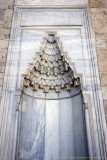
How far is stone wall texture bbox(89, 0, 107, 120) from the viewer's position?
3.55 metres

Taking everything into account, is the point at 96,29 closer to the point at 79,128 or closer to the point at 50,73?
the point at 50,73

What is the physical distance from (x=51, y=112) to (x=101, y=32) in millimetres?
1706

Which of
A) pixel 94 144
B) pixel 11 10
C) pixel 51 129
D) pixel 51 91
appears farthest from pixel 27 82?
pixel 11 10

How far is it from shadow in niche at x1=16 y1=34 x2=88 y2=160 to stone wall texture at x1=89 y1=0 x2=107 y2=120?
1.37ft

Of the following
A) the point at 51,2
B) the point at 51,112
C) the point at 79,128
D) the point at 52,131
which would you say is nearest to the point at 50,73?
the point at 51,112

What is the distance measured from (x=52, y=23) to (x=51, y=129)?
1.94m

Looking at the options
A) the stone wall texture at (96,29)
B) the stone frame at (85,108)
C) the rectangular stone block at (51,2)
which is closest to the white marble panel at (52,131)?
the stone frame at (85,108)

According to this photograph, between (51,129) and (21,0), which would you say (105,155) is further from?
(21,0)

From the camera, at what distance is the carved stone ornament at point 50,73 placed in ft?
12.1

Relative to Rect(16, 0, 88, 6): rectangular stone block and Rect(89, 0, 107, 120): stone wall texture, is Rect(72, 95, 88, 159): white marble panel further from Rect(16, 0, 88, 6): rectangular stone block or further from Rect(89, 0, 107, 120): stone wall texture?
Rect(16, 0, 88, 6): rectangular stone block

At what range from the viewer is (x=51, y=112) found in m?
3.74

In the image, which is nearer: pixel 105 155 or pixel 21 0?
pixel 105 155

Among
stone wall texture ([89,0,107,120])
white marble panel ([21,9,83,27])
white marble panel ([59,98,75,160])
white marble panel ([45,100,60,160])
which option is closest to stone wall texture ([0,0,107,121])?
stone wall texture ([89,0,107,120])

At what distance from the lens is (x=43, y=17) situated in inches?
167
